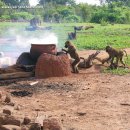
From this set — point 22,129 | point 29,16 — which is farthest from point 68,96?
point 29,16

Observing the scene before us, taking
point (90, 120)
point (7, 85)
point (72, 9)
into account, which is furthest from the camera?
point (72, 9)

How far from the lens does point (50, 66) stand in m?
12.8

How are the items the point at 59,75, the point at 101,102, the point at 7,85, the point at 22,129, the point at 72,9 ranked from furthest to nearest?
1. the point at 72,9
2. the point at 59,75
3. the point at 7,85
4. the point at 101,102
5. the point at 22,129

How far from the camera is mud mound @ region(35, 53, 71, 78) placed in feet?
41.9

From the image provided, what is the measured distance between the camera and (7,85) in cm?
1180

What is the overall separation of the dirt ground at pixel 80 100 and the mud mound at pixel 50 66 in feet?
1.06

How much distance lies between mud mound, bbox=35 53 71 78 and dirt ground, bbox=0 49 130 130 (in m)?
0.32

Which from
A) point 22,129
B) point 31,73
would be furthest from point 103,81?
point 22,129

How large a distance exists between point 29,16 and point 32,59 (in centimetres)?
4663

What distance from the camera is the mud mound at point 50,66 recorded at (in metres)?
12.8

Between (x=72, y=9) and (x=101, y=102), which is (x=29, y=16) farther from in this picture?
(x=101, y=102)

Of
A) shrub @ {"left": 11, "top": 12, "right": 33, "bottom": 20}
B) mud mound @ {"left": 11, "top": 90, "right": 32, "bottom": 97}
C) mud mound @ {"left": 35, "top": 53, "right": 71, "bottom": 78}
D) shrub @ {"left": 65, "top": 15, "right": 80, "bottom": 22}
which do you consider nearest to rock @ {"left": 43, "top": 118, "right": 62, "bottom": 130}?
mud mound @ {"left": 11, "top": 90, "right": 32, "bottom": 97}

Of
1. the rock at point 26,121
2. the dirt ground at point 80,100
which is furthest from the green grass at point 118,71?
the rock at point 26,121

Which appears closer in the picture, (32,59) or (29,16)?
(32,59)
